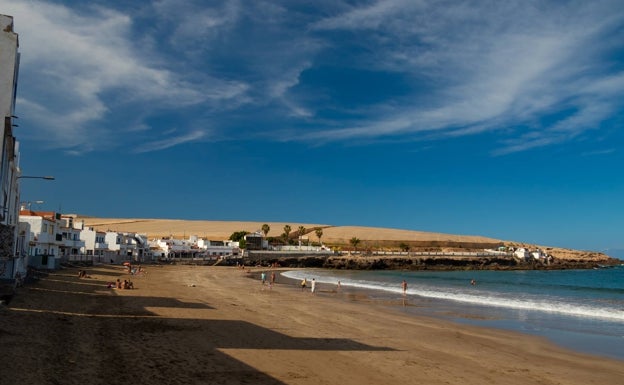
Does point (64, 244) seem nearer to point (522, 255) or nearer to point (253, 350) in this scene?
point (253, 350)

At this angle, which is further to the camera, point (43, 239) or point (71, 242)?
point (71, 242)

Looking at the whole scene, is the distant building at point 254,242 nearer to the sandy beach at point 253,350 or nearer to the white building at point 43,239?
the white building at point 43,239

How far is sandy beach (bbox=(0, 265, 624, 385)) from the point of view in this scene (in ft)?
38.2

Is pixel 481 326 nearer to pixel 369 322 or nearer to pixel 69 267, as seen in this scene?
pixel 369 322

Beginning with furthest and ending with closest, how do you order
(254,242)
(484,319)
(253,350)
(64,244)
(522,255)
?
(522,255)
(254,242)
(64,244)
(484,319)
(253,350)

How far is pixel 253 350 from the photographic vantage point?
1491 centimetres

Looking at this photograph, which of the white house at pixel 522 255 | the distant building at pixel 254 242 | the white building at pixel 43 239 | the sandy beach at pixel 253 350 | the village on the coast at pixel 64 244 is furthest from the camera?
the white house at pixel 522 255

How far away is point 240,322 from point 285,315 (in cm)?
455

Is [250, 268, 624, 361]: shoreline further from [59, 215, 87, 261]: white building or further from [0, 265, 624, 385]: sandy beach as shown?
[59, 215, 87, 261]: white building

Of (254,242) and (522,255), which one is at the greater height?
(254,242)

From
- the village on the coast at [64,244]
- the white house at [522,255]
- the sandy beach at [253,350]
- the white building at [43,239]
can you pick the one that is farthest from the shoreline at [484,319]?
the white house at [522,255]

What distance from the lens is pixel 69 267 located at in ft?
187

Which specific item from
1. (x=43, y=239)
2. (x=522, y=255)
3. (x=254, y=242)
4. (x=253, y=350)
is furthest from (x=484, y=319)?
(x=522, y=255)

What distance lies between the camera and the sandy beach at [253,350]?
38.2 ft
